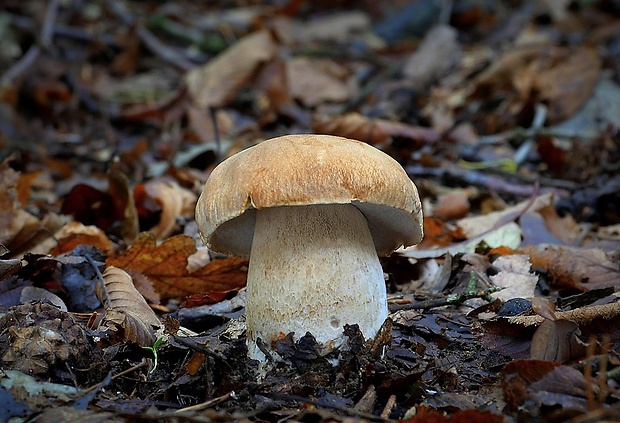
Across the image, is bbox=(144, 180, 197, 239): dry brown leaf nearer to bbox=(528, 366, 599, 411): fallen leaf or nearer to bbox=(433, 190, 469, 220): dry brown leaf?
bbox=(433, 190, 469, 220): dry brown leaf

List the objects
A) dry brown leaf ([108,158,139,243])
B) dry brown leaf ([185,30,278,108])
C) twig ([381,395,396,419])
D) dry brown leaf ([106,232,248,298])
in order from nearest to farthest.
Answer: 1. twig ([381,395,396,419])
2. dry brown leaf ([106,232,248,298])
3. dry brown leaf ([108,158,139,243])
4. dry brown leaf ([185,30,278,108])

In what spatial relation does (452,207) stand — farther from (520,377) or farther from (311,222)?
(520,377)

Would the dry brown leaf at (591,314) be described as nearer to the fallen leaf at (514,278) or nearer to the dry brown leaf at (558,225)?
the fallen leaf at (514,278)

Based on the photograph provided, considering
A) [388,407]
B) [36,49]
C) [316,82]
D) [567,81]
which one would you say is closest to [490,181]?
[567,81]

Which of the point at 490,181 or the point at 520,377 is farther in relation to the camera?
the point at 490,181

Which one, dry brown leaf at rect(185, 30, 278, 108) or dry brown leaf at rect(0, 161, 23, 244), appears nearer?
dry brown leaf at rect(0, 161, 23, 244)

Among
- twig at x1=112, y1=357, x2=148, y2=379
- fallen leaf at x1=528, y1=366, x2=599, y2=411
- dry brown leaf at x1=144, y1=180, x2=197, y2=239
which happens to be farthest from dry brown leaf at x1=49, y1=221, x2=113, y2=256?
fallen leaf at x1=528, y1=366, x2=599, y2=411
